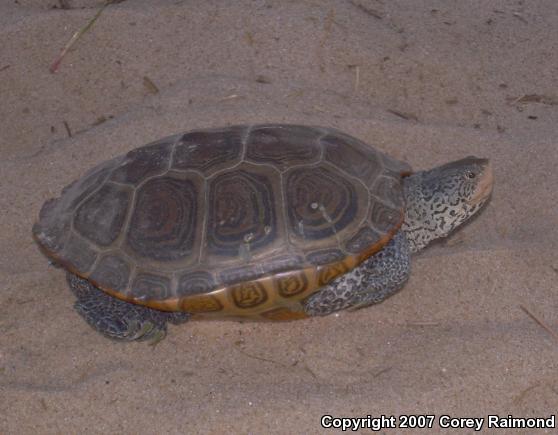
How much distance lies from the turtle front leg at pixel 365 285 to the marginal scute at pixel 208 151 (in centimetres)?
88

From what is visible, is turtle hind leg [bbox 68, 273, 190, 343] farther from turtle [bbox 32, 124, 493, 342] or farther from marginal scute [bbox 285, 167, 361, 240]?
marginal scute [bbox 285, 167, 361, 240]

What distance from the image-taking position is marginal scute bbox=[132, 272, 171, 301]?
3.04 meters

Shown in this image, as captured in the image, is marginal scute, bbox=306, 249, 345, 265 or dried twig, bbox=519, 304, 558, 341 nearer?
marginal scute, bbox=306, 249, 345, 265

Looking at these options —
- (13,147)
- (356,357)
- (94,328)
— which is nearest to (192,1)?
(13,147)

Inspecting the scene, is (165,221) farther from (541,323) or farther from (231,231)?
(541,323)

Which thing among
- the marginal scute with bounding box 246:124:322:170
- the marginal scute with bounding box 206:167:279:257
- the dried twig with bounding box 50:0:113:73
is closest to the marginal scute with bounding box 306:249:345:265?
the marginal scute with bounding box 206:167:279:257

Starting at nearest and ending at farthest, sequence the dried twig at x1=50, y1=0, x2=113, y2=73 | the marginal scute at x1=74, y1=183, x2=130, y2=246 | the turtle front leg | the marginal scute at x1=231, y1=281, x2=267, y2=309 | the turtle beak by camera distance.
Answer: the marginal scute at x1=231, y1=281, x2=267, y2=309 < the marginal scute at x1=74, y1=183, x2=130, y2=246 < the turtle front leg < the turtle beak < the dried twig at x1=50, y1=0, x2=113, y2=73

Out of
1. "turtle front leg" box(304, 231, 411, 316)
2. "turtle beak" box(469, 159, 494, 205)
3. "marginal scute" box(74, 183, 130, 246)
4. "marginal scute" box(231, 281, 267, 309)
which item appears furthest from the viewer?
"turtle beak" box(469, 159, 494, 205)

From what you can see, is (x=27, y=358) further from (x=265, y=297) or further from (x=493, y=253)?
(x=493, y=253)

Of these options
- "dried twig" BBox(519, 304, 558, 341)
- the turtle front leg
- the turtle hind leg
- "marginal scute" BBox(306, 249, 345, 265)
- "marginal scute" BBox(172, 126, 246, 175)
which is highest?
"marginal scute" BBox(172, 126, 246, 175)

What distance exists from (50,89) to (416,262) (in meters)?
3.17

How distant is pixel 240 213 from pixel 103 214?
0.76m

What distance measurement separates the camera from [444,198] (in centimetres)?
358

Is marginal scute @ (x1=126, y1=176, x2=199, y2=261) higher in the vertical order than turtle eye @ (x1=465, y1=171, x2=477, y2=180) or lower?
lower
